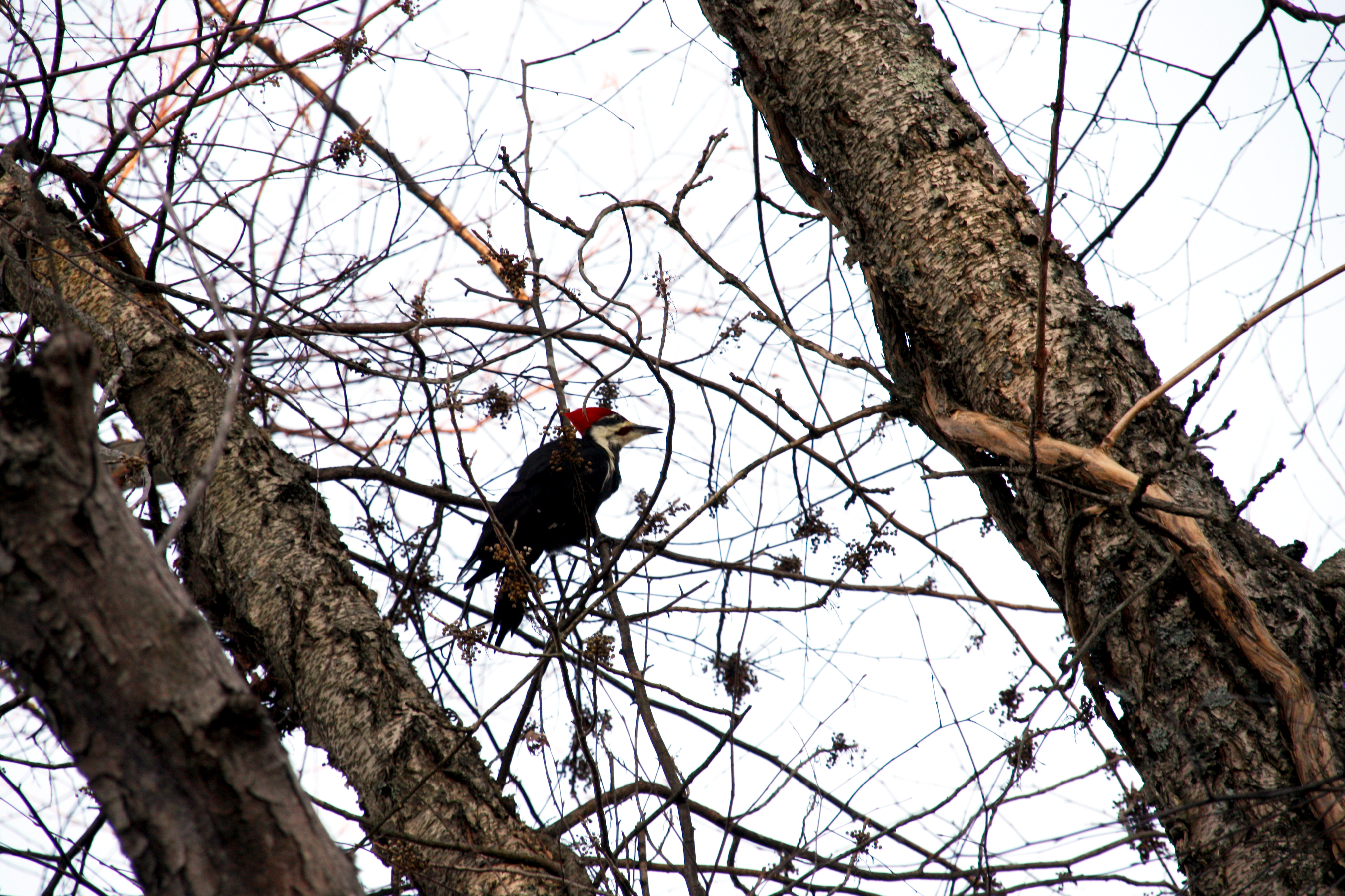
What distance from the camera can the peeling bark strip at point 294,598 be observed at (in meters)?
2.30

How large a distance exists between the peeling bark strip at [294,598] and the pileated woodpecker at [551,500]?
0.57 meters

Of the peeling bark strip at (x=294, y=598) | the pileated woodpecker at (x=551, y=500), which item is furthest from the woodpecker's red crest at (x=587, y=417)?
the peeling bark strip at (x=294, y=598)

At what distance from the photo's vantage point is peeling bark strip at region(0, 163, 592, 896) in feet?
7.54

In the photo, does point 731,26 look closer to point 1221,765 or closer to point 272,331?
point 272,331

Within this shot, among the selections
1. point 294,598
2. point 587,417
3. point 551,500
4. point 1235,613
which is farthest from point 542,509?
point 1235,613

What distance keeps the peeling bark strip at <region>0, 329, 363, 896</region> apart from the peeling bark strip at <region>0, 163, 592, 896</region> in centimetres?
115

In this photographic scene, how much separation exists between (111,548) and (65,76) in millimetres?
2541

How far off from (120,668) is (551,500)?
157 inches

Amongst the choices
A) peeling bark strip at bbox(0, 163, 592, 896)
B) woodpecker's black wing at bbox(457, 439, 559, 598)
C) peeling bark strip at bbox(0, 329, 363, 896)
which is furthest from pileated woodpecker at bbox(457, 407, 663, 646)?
peeling bark strip at bbox(0, 329, 363, 896)

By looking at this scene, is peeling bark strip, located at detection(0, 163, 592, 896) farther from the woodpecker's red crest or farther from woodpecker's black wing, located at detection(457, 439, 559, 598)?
the woodpecker's red crest

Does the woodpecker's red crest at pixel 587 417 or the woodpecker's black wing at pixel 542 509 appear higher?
the woodpecker's red crest at pixel 587 417

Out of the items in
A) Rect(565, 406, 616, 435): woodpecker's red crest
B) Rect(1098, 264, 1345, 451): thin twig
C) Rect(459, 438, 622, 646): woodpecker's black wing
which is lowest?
Rect(1098, 264, 1345, 451): thin twig

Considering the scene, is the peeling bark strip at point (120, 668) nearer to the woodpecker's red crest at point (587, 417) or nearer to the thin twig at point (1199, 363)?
the thin twig at point (1199, 363)

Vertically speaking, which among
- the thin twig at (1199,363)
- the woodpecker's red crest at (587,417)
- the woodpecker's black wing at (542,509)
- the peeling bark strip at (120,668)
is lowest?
the peeling bark strip at (120,668)
